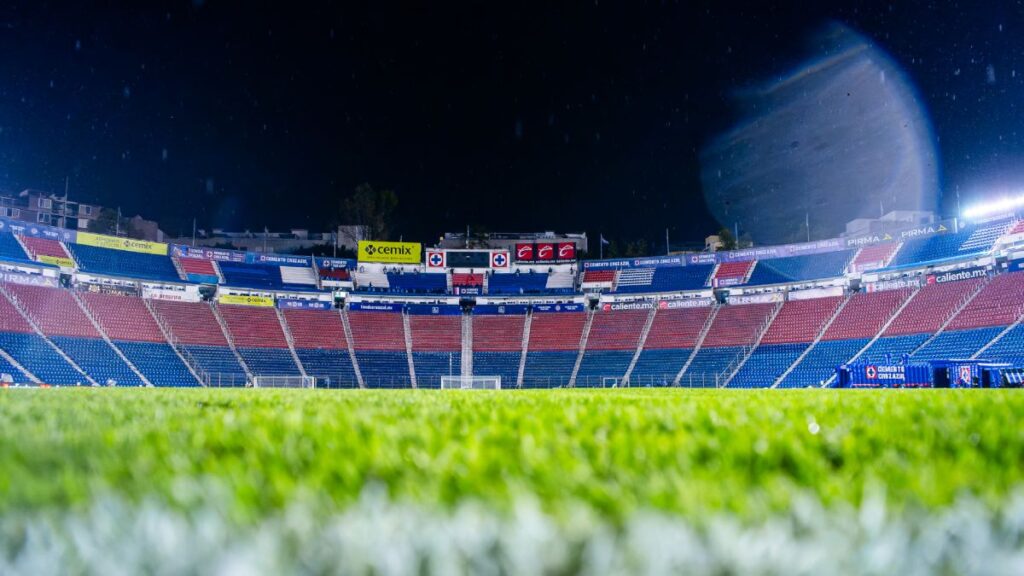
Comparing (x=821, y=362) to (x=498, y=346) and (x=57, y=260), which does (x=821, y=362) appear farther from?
(x=57, y=260)

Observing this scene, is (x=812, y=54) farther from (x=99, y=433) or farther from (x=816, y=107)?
(x=99, y=433)

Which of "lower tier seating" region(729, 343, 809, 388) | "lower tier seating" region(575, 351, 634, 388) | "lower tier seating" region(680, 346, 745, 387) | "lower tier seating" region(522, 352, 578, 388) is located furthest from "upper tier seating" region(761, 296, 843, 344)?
"lower tier seating" region(522, 352, 578, 388)

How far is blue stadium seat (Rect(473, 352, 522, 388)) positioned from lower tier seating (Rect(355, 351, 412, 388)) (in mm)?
4745

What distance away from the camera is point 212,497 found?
1275 mm

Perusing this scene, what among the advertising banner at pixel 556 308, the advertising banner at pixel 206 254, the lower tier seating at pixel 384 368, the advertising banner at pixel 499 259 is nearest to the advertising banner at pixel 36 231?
the advertising banner at pixel 206 254

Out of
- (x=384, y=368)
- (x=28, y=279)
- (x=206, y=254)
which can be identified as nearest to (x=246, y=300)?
(x=206, y=254)

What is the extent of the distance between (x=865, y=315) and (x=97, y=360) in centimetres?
4550

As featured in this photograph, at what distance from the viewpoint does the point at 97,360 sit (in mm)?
32594

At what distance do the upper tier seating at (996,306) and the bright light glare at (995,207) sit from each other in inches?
196

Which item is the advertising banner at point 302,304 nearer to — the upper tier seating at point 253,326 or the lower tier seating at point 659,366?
the upper tier seating at point 253,326

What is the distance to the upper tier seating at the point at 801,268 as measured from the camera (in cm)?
4134

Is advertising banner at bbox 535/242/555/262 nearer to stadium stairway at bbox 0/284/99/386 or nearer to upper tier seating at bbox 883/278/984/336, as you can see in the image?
upper tier seating at bbox 883/278/984/336

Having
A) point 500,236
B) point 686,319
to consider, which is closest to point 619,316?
point 686,319

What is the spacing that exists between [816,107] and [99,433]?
5761 centimetres
